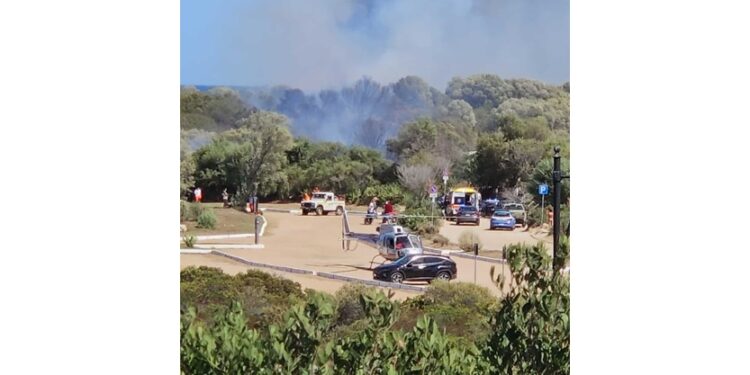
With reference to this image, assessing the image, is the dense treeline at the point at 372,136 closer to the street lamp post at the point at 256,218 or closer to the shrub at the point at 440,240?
the street lamp post at the point at 256,218

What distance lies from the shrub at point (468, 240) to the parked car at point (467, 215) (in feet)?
0.17

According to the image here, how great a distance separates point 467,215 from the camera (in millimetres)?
5289

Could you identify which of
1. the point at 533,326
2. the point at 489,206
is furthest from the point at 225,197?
the point at 533,326

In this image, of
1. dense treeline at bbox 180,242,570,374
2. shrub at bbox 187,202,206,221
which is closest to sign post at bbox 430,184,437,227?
dense treeline at bbox 180,242,570,374

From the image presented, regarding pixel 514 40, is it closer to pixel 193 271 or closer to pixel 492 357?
pixel 492 357

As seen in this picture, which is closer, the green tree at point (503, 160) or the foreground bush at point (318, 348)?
the foreground bush at point (318, 348)

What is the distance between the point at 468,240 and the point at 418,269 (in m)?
0.28

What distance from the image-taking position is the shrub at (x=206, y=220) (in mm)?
5250

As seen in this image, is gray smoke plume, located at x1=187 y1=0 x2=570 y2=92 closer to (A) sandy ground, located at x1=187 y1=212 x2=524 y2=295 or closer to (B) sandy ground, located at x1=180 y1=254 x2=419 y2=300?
(A) sandy ground, located at x1=187 y1=212 x2=524 y2=295

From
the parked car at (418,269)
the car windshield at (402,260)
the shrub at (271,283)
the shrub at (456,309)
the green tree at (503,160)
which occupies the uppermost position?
the green tree at (503,160)

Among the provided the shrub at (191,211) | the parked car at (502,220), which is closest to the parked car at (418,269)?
the parked car at (502,220)

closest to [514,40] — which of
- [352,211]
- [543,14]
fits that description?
[543,14]

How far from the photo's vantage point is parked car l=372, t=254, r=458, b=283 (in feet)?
17.1

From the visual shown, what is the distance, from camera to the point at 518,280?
16.9ft
